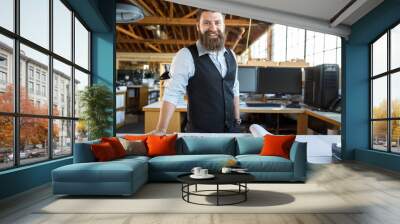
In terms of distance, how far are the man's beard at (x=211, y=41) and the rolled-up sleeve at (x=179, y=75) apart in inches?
11.0

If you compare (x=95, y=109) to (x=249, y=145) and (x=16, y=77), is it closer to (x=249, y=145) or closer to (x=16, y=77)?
(x=16, y=77)

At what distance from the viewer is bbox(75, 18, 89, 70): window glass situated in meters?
7.61

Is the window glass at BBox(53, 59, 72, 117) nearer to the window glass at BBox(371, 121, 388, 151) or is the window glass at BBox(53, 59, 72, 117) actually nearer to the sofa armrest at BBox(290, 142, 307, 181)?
the sofa armrest at BBox(290, 142, 307, 181)

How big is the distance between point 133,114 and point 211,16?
8515mm

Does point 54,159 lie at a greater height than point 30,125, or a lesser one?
lesser

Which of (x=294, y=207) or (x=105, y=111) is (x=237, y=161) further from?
(x=105, y=111)

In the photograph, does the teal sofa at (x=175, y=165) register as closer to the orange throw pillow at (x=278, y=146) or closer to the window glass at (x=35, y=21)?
the orange throw pillow at (x=278, y=146)

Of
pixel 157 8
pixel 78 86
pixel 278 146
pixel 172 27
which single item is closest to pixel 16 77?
pixel 78 86

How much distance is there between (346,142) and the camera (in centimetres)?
909

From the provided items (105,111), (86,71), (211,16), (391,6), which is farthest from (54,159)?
→ (391,6)

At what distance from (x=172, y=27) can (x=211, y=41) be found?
12.9m

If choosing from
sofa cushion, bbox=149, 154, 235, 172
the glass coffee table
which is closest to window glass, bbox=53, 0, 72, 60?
sofa cushion, bbox=149, 154, 235, 172

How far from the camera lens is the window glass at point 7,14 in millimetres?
4656

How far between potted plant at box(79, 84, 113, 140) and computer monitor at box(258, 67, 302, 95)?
9.99ft
